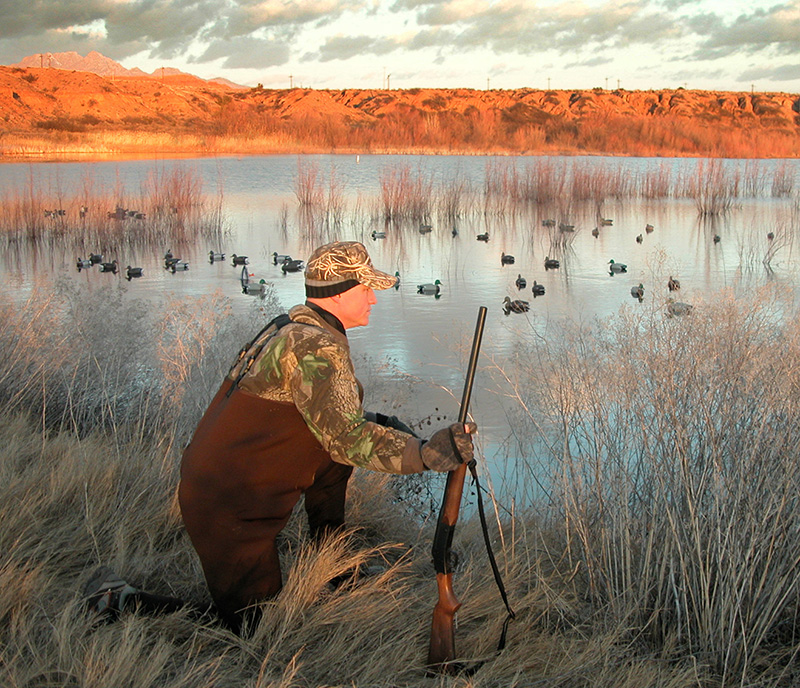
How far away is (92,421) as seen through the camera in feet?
15.6

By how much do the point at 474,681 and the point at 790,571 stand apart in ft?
3.48

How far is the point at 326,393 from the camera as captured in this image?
224 centimetres

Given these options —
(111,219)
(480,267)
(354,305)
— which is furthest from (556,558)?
(111,219)

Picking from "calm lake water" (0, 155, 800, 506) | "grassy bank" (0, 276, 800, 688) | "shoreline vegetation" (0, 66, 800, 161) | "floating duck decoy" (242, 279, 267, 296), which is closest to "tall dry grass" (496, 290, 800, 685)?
"grassy bank" (0, 276, 800, 688)

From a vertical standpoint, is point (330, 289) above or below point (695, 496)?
above

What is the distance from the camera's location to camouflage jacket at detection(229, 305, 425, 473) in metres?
2.22

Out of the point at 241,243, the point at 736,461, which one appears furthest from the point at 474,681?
the point at 241,243

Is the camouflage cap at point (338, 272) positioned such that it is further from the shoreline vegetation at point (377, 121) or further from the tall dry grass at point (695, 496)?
the shoreline vegetation at point (377, 121)

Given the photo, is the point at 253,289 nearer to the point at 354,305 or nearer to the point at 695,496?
the point at 354,305

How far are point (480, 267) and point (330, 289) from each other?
30.2 feet

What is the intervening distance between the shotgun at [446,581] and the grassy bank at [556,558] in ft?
0.25

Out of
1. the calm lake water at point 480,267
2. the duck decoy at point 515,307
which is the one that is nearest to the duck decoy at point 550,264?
the calm lake water at point 480,267

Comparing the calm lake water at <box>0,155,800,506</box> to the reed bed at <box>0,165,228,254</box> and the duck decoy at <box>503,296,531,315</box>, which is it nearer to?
the duck decoy at <box>503,296,531,315</box>

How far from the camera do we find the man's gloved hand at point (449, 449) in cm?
214
